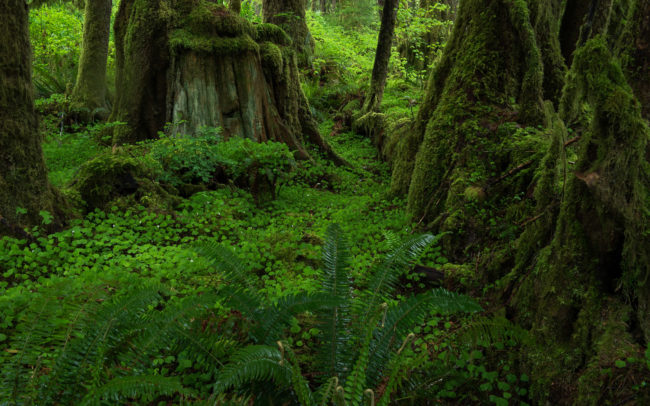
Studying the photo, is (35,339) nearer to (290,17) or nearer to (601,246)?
(601,246)

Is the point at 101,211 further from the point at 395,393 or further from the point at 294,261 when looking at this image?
the point at 395,393

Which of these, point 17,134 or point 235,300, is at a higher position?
point 17,134

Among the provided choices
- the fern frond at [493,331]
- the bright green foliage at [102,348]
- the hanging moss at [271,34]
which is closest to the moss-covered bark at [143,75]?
the hanging moss at [271,34]

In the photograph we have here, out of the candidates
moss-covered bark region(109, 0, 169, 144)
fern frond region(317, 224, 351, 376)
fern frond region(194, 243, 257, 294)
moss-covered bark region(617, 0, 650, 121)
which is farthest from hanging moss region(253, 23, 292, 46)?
moss-covered bark region(617, 0, 650, 121)

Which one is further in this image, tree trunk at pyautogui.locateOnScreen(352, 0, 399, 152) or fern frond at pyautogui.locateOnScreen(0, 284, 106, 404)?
tree trunk at pyautogui.locateOnScreen(352, 0, 399, 152)

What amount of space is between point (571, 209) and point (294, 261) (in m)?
2.78

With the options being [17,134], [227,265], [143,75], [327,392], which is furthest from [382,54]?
[327,392]

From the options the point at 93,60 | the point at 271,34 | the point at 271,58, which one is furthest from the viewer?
the point at 93,60

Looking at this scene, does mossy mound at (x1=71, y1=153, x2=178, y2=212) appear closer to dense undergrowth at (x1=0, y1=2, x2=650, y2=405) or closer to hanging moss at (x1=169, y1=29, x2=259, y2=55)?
dense undergrowth at (x1=0, y1=2, x2=650, y2=405)

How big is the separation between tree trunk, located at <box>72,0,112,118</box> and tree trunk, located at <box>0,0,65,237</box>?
6719mm

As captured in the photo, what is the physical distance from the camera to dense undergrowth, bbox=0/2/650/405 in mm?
2262

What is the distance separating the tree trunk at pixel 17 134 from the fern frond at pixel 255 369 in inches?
137

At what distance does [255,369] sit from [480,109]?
459 cm

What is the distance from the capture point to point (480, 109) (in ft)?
17.2
